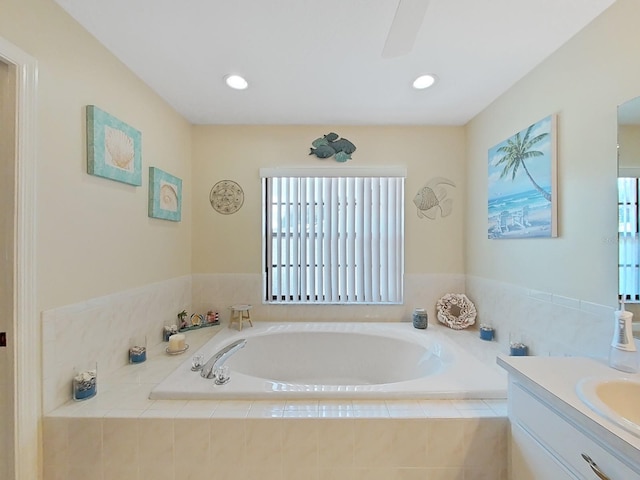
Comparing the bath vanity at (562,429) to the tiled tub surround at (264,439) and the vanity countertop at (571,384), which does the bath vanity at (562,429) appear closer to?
the vanity countertop at (571,384)

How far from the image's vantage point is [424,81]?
1.82 metres

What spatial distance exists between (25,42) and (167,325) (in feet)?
5.73

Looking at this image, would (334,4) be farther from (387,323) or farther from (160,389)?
(387,323)

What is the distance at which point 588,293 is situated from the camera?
1334 millimetres

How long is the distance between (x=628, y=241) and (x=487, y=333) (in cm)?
119

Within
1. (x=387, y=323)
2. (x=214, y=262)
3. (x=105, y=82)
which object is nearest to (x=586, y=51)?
(x=387, y=323)

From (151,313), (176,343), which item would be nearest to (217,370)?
(176,343)

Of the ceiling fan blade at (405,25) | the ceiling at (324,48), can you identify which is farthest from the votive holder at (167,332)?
the ceiling fan blade at (405,25)

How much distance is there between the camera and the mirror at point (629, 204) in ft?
3.69

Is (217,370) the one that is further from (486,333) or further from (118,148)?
(486,333)

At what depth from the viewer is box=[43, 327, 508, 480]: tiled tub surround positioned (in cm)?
122

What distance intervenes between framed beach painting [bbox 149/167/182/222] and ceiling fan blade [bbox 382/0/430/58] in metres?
1.63

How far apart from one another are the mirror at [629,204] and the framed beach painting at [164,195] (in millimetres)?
2481

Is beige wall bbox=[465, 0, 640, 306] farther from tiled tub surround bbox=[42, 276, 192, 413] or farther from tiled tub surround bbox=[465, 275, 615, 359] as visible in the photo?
tiled tub surround bbox=[42, 276, 192, 413]
